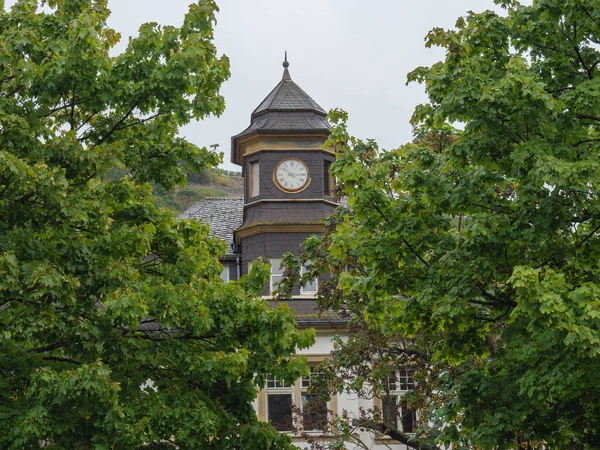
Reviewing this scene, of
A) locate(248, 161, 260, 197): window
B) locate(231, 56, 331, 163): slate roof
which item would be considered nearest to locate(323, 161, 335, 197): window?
locate(231, 56, 331, 163): slate roof

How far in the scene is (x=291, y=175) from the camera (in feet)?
107

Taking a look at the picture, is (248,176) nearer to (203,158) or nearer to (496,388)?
(203,158)

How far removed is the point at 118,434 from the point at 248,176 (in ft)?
67.4

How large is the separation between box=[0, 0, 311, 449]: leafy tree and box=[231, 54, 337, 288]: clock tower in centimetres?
1513

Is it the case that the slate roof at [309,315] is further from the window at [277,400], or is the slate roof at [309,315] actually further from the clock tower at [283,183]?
the window at [277,400]

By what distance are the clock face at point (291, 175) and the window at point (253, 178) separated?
0.81 metres

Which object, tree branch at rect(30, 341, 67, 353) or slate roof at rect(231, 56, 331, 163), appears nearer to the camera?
tree branch at rect(30, 341, 67, 353)

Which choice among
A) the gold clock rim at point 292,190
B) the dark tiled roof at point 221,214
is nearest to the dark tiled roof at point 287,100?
the gold clock rim at point 292,190

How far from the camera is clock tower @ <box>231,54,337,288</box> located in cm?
3170

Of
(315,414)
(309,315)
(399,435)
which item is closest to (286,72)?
(309,315)

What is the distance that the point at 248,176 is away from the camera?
33.2m

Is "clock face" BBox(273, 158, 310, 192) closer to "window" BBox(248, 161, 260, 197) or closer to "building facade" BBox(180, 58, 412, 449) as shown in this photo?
"building facade" BBox(180, 58, 412, 449)

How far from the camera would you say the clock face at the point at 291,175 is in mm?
32438

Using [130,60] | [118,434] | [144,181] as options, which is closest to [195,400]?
[118,434]
